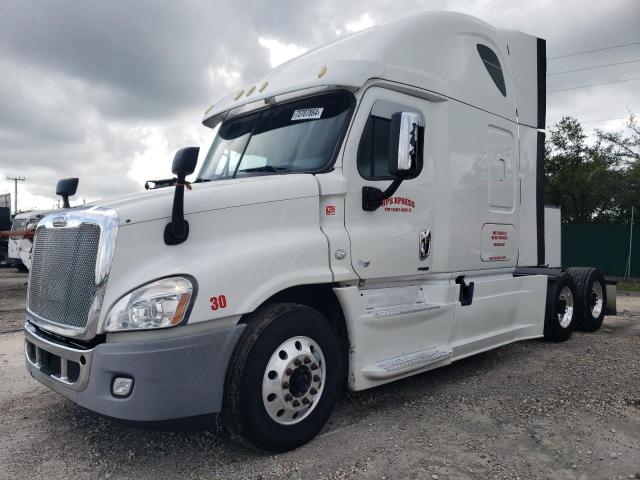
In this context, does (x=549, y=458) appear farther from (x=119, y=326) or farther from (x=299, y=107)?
(x=299, y=107)

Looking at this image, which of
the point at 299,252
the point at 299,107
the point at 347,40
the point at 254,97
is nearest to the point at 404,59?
the point at 347,40

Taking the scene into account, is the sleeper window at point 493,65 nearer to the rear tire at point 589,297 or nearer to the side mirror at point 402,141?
the side mirror at point 402,141

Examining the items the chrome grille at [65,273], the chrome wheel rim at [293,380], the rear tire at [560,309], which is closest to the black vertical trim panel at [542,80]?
the rear tire at [560,309]

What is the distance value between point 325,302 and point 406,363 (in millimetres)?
856

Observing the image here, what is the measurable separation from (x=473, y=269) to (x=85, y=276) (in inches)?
144

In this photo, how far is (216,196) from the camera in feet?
11.6

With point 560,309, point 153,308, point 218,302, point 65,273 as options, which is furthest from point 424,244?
point 560,309

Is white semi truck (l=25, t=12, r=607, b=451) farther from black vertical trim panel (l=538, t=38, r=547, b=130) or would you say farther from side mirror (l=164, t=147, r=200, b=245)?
black vertical trim panel (l=538, t=38, r=547, b=130)

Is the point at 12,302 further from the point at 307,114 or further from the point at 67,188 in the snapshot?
the point at 307,114

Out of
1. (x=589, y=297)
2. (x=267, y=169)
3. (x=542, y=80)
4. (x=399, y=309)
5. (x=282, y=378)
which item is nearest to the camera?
(x=282, y=378)

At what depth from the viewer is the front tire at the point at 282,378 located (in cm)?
332

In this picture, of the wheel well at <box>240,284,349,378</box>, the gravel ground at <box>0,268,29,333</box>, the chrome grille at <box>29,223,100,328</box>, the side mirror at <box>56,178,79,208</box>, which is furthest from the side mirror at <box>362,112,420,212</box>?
the gravel ground at <box>0,268,29,333</box>

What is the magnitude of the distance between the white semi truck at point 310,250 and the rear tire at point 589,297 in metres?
1.71

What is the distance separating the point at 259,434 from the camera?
3377 millimetres
